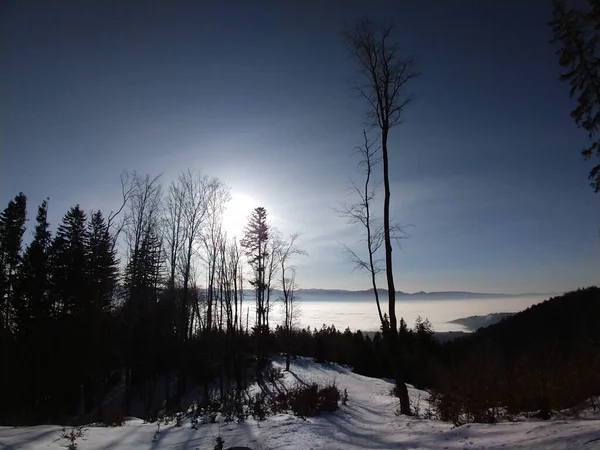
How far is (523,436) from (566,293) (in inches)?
2836

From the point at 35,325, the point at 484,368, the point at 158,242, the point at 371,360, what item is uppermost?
the point at 158,242

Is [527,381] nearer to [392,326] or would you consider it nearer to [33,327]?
[392,326]

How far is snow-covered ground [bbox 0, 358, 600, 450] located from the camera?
5.39 meters

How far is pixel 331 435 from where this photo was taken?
26.8 ft

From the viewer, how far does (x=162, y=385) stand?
3397cm

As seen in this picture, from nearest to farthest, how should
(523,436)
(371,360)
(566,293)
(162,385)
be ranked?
(523,436) < (162,385) < (371,360) < (566,293)

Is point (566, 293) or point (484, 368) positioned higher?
point (566, 293)

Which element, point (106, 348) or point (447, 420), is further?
point (106, 348)

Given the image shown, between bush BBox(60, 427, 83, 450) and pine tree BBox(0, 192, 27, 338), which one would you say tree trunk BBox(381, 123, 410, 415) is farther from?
pine tree BBox(0, 192, 27, 338)

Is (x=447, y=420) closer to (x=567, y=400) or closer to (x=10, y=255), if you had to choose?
(x=567, y=400)

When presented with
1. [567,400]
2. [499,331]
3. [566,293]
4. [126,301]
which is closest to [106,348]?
[126,301]

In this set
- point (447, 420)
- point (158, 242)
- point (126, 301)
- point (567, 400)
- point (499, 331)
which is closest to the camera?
point (567, 400)

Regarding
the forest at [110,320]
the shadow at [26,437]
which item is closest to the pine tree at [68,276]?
the forest at [110,320]

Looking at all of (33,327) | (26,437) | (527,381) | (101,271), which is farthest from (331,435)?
(33,327)
